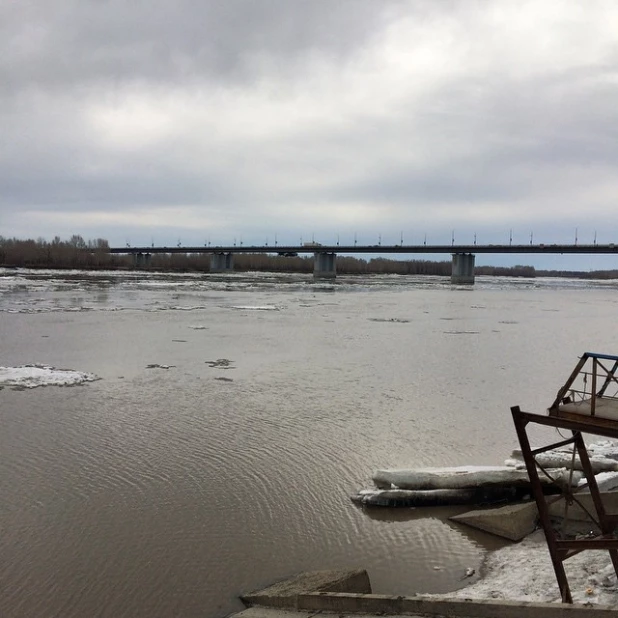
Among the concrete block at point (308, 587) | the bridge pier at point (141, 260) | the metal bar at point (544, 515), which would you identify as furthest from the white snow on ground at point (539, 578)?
the bridge pier at point (141, 260)

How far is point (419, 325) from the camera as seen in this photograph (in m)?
32.8

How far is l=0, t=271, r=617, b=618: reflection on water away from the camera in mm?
6617

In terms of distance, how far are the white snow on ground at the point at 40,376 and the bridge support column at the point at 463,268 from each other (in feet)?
347

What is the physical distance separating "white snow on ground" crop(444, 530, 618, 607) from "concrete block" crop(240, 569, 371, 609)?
948 millimetres

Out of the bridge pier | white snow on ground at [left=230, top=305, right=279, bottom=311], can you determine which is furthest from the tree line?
white snow on ground at [left=230, top=305, right=279, bottom=311]

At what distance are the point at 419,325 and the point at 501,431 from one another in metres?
20.7

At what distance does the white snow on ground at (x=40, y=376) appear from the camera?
15524 mm

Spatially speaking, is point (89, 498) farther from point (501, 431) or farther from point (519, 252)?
point (519, 252)

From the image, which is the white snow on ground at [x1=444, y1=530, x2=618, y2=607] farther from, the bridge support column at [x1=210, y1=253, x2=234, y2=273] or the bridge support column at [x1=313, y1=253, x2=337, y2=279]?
the bridge support column at [x1=210, y1=253, x2=234, y2=273]

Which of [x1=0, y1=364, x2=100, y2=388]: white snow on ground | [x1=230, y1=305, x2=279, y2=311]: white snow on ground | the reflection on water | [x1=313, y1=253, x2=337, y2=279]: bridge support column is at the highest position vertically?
[x1=313, y1=253, x2=337, y2=279]: bridge support column

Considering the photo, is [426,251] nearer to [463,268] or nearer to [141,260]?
[463,268]

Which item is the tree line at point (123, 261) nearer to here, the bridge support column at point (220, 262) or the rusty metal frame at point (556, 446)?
the bridge support column at point (220, 262)

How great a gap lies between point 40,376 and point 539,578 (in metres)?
14.1

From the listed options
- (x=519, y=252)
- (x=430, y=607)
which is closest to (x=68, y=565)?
(x=430, y=607)
